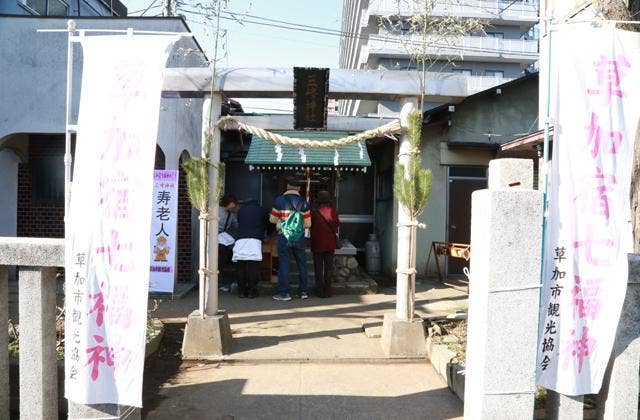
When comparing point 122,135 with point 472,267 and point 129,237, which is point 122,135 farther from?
point 472,267

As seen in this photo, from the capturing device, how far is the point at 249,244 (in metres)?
8.23

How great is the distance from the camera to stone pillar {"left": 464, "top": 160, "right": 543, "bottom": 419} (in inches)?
126

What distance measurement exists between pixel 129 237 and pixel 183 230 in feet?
23.6

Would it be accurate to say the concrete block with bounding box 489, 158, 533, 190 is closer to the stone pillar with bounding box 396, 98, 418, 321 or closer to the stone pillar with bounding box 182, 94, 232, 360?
the stone pillar with bounding box 396, 98, 418, 321

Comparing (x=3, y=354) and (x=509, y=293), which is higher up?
(x=509, y=293)

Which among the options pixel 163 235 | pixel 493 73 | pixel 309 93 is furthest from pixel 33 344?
pixel 493 73

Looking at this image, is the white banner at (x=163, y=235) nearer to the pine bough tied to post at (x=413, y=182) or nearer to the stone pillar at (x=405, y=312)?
the stone pillar at (x=405, y=312)

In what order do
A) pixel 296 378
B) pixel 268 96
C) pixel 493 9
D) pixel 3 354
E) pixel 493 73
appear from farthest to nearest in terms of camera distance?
pixel 493 73 → pixel 493 9 → pixel 268 96 → pixel 296 378 → pixel 3 354

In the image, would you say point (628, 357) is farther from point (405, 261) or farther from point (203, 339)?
point (203, 339)

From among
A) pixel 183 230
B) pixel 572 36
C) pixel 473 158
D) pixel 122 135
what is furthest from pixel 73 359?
pixel 473 158

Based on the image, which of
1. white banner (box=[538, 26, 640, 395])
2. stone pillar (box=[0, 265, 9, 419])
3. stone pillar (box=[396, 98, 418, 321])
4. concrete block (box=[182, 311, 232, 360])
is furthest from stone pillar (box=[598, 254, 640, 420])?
stone pillar (box=[0, 265, 9, 419])

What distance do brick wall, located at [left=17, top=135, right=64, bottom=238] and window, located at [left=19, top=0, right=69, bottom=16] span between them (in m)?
2.70

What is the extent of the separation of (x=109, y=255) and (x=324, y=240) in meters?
5.42

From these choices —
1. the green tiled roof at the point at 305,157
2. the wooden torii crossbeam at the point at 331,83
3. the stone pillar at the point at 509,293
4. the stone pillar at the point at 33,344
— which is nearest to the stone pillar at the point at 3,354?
the stone pillar at the point at 33,344
